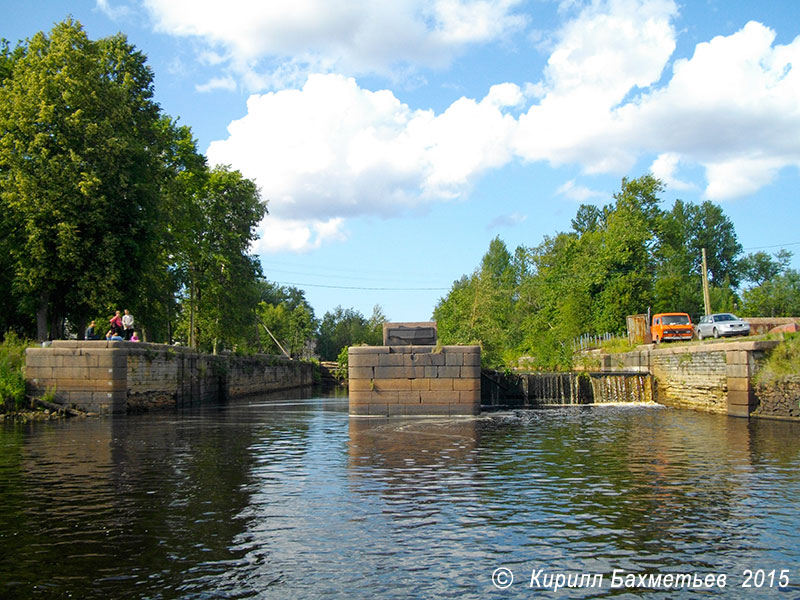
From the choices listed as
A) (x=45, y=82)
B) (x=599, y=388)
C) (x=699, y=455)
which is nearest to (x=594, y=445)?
(x=699, y=455)

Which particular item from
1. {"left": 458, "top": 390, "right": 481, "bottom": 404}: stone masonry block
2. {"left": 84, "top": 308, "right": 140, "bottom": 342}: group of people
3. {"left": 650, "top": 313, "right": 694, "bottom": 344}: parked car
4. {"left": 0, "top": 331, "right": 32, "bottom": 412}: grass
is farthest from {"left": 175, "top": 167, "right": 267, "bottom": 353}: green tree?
{"left": 650, "top": 313, "right": 694, "bottom": 344}: parked car

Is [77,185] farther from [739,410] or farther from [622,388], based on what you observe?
[739,410]

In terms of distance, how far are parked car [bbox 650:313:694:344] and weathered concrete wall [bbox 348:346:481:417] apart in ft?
59.0

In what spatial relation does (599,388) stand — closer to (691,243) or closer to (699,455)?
(699,455)

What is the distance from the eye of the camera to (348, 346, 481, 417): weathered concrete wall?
2572 centimetres

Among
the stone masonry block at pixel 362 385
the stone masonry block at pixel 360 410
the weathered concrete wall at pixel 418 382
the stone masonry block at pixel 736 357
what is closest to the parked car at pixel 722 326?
the stone masonry block at pixel 736 357

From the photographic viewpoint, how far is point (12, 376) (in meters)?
25.5

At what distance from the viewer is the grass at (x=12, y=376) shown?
81.4ft

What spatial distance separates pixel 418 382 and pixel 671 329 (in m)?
19.8

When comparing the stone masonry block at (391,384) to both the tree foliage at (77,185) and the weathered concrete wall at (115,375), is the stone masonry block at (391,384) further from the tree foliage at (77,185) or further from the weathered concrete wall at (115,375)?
the tree foliage at (77,185)

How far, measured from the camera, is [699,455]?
1548 cm

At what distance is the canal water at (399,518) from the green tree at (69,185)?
43.7ft

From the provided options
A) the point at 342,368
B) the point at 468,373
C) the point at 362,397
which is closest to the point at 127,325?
the point at 362,397

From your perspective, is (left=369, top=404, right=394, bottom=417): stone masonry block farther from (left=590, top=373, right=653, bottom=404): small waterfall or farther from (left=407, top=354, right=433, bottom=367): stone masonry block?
(left=590, top=373, right=653, bottom=404): small waterfall
